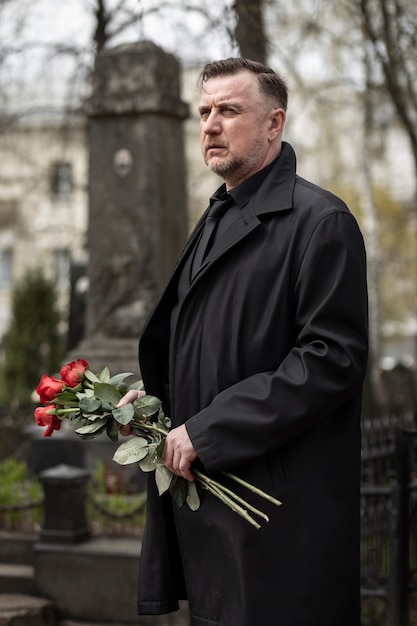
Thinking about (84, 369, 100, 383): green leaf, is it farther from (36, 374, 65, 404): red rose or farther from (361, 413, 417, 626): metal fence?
(361, 413, 417, 626): metal fence

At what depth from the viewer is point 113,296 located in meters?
8.59

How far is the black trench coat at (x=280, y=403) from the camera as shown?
2.72 meters

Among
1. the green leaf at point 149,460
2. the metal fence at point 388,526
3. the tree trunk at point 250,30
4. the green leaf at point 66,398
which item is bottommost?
the metal fence at point 388,526

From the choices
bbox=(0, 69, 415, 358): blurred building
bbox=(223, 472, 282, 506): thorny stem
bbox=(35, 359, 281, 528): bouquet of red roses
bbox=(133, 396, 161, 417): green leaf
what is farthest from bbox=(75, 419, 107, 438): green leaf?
bbox=(0, 69, 415, 358): blurred building

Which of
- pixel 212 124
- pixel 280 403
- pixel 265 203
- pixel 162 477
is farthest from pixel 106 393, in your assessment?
pixel 212 124

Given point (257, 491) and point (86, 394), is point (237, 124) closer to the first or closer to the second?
point (86, 394)

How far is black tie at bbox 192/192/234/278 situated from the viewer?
309 centimetres

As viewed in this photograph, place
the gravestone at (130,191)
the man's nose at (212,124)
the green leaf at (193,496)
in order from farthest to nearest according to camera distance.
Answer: the gravestone at (130,191) < the man's nose at (212,124) < the green leaf at (193,496)

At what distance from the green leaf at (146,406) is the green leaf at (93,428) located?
106 mm

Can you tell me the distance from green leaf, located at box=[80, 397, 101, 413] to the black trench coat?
240 millimetres

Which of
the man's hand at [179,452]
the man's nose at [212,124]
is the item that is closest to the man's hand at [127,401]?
the man's hand at [179,452]

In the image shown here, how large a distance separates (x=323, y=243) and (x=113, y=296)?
5.92 m

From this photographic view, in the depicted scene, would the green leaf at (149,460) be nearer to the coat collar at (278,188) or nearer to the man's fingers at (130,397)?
the man's fingers at (130,397)

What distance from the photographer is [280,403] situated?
8.84ft
